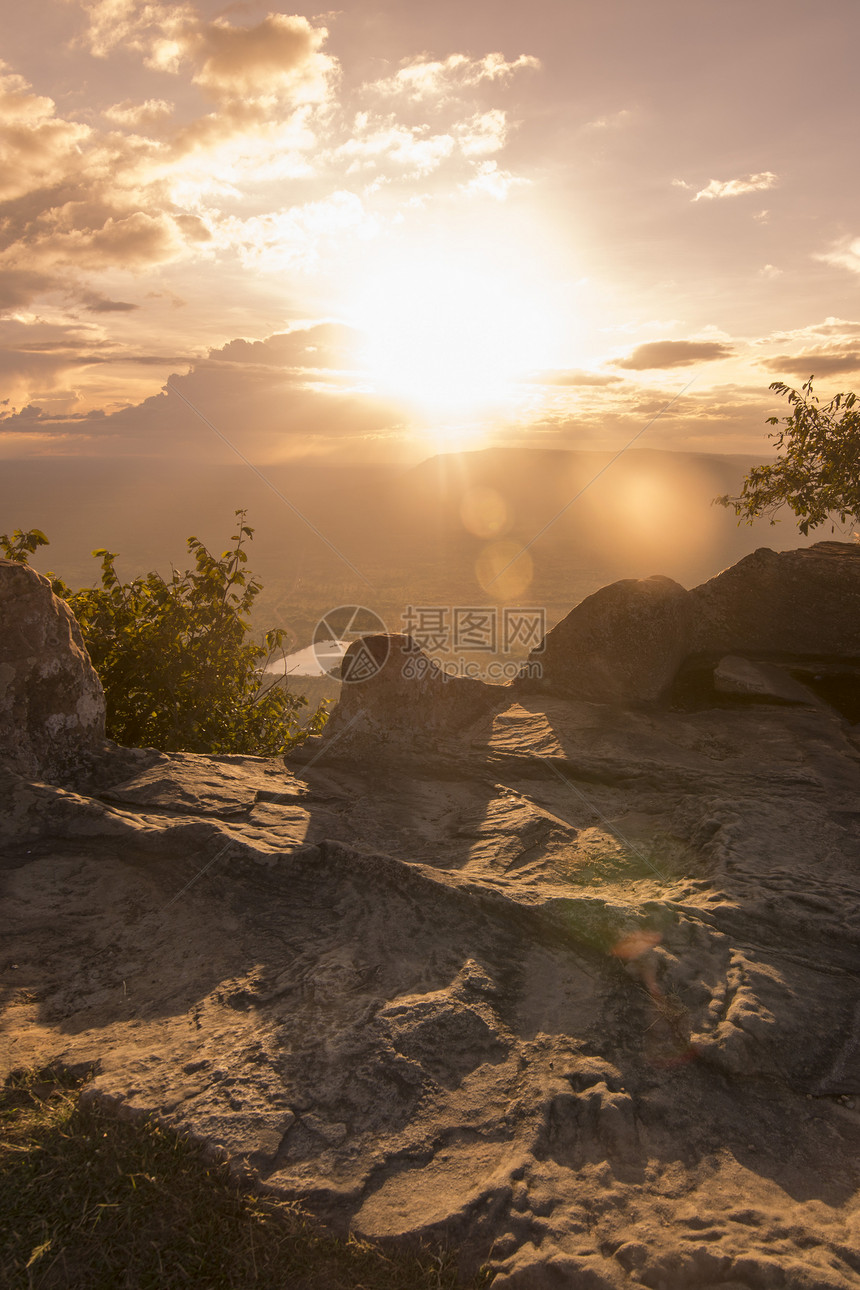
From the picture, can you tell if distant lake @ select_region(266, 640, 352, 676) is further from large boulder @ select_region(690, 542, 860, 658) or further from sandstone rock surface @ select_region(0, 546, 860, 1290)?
large boulder @ select_region(690, 542, 860, 658)

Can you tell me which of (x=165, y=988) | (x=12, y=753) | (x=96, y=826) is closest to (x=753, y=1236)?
(x=165, y=988)

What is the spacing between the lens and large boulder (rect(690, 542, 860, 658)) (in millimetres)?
12891

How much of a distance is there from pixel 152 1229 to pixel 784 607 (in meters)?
12.9

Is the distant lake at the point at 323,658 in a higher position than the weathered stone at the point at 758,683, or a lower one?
lower

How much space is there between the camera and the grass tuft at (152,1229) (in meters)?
3.91

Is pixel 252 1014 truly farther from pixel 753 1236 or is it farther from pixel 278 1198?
pixel 753 1236

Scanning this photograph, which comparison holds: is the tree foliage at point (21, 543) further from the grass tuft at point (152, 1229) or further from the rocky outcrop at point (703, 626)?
the grass tuft at point (152, 1229)

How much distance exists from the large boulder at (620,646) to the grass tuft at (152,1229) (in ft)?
29.9

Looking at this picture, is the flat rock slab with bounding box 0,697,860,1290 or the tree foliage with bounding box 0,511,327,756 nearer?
the flat rock slab with bounding box 0,697,860,1290

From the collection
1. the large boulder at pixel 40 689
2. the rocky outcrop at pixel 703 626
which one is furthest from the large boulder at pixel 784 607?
the large boulder at pixel 40 689

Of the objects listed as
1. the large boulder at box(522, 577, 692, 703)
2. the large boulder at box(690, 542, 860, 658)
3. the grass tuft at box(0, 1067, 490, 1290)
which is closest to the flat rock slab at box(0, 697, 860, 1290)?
the grass tuft at box(0, 1067, 490, 1290)

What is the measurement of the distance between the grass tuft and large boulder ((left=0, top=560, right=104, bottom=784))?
4642 millimetres

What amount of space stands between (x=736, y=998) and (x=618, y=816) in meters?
3.19

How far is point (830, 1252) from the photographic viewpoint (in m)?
3.94
